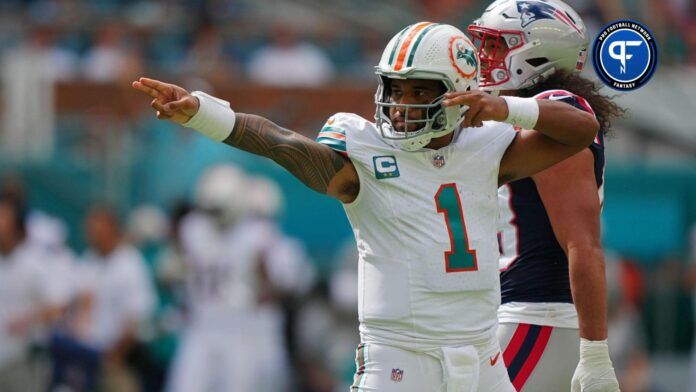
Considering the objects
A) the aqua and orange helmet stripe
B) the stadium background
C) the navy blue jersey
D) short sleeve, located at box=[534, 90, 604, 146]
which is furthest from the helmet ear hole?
the stadium background

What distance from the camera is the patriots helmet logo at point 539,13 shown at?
508cm

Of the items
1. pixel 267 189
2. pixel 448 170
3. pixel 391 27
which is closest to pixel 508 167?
pixel 448 170

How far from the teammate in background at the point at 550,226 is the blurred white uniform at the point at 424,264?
0.36 meters

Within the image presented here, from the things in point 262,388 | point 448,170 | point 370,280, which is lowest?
point 262,388

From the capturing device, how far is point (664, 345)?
10.8m

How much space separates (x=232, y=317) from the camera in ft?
33.6

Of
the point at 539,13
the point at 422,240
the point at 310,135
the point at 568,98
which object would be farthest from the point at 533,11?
the point at 310,135

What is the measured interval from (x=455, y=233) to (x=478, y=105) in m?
0.45

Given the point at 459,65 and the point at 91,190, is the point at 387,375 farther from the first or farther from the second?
the point at 91,190

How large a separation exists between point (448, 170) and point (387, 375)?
2.34 ft

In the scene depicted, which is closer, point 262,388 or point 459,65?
point 459,65

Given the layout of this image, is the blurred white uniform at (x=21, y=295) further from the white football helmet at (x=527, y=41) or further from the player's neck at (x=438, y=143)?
the player's neck at (x=438, y=143)

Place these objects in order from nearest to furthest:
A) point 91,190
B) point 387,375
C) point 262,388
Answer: point 387,375 < point 262,388 < point 91,190

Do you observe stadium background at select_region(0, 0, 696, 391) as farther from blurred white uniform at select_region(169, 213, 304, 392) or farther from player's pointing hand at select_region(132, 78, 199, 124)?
player's pointing hand at select_region(132, 78, 199, 124)
